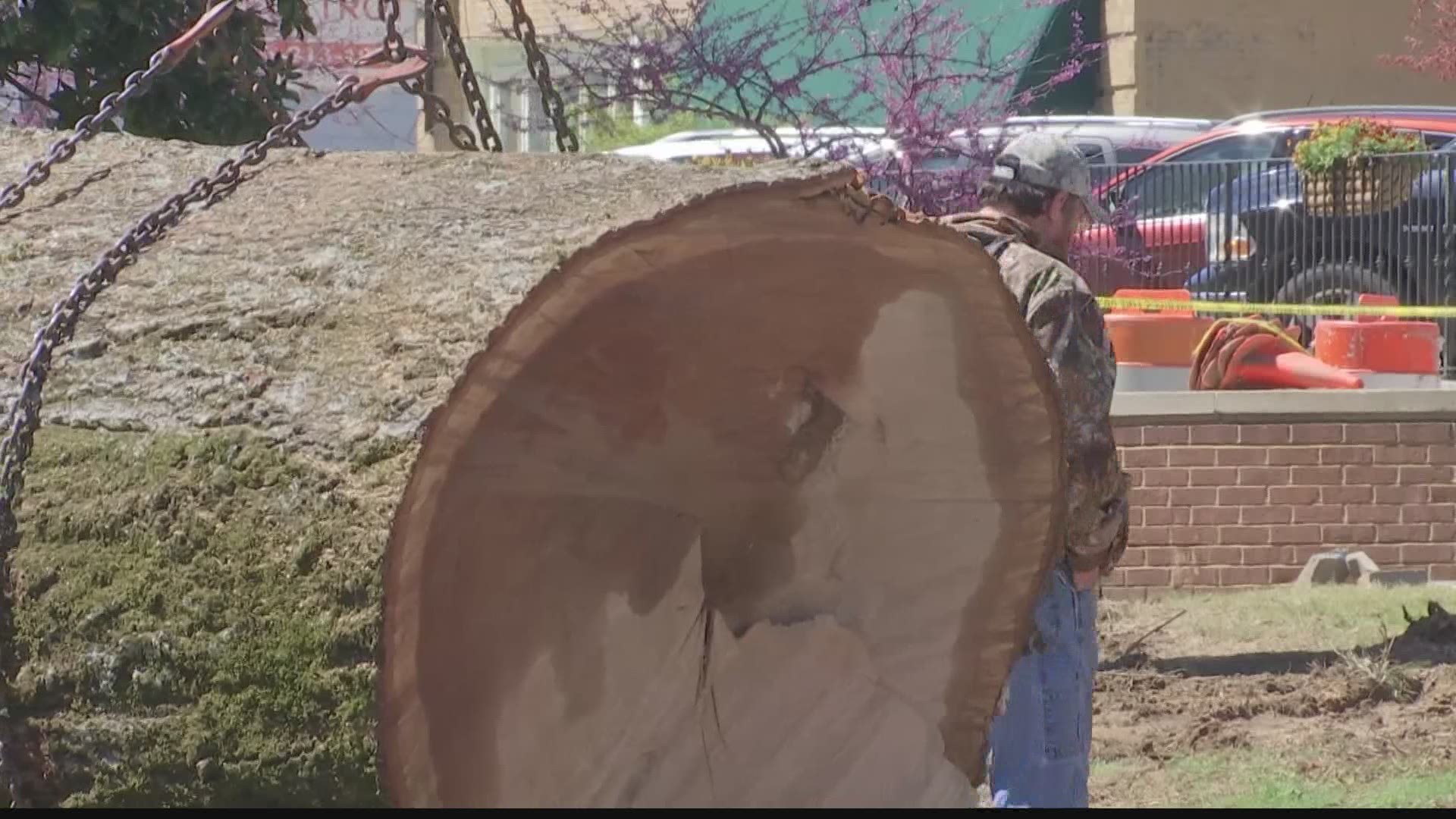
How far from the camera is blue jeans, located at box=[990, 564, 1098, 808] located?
420 cm

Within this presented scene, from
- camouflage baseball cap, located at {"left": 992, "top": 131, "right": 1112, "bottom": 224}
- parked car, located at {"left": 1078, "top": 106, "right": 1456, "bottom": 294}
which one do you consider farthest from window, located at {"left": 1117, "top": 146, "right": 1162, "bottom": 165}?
camouflage baseball cap, located at {"left": 992, "top": 131, "right": 1112, "bottom": 224}

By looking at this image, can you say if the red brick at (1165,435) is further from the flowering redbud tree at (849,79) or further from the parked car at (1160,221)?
the parked car at (1160,221)

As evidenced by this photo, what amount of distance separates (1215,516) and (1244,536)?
15cm

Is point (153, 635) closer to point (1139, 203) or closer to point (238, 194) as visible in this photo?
point (238, 194)

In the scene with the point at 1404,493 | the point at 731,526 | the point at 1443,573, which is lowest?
the point at 1443,573

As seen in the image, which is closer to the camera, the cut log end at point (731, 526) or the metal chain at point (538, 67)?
the cut log end at point (731, 526)

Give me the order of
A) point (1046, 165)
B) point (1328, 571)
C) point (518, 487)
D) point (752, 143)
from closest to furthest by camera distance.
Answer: point (518, 487), point (1046, 165), point (1328, 571), point (752, 143)

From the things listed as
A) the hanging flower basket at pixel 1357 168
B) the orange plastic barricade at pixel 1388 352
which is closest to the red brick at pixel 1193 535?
the orange plastic barricade at pixel 1388 352

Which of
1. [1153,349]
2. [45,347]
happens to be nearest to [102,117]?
[45,347]

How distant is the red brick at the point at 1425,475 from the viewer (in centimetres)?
831

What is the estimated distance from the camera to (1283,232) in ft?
37.8

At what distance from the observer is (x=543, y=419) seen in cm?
309

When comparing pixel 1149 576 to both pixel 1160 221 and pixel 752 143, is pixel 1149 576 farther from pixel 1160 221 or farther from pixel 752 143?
pixel 752 143

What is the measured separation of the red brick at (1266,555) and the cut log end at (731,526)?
460cm
